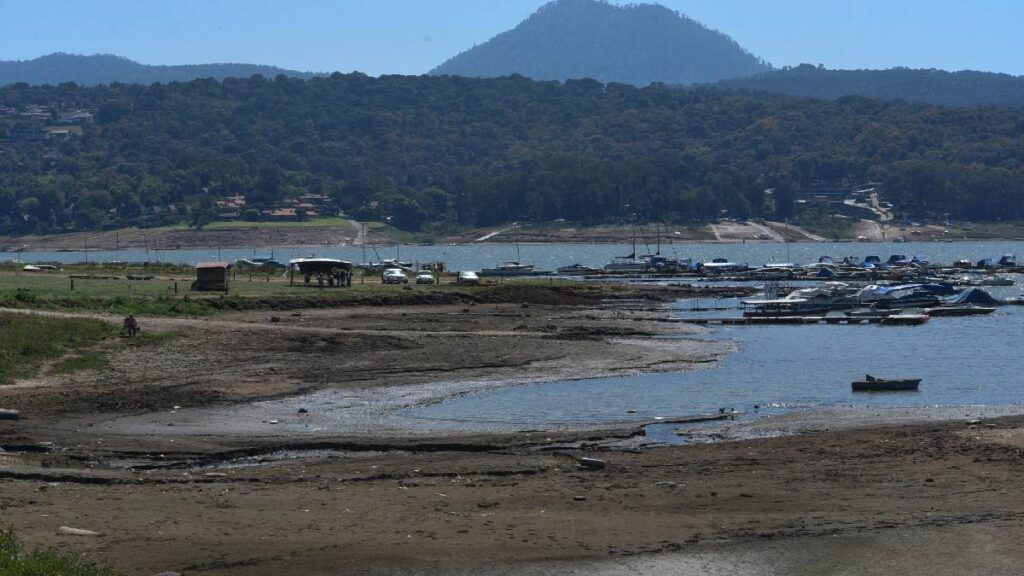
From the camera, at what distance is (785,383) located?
37500 mm

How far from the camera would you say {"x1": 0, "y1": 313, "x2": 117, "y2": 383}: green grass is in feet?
103

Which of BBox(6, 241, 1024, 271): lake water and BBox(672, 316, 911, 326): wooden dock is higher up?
BBox(672, 316, 911, 326): wooden dock

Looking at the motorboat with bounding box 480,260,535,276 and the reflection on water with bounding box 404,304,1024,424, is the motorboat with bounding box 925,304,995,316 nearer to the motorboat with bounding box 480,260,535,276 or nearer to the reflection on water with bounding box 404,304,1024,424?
the reflection on water with bounding box 404,304,1024,424

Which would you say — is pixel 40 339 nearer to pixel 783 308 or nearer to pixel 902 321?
pixel 902 321

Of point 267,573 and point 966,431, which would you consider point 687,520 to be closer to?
point 267,573

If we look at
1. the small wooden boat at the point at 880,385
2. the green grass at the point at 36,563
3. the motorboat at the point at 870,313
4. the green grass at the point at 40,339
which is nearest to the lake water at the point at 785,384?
the small wooden boat at the point at 880,385

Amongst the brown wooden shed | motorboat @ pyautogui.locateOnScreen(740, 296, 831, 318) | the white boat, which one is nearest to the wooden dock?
motorboat @ pyautogui.locateOnScreen(740, 296, 831, 318)

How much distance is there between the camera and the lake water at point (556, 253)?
513 feet

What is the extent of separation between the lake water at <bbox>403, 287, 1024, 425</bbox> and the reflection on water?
25mm

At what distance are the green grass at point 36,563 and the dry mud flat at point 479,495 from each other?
89 centimetres

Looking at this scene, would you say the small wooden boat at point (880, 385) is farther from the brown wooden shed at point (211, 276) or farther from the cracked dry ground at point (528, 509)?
the brown wooden shed at point (211, 276)

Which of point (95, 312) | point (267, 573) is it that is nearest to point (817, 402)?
point (267, 573)

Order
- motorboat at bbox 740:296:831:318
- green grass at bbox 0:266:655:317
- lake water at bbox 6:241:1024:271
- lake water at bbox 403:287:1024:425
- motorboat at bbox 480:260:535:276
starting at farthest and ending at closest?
lake water at bbox 6:241:1024:271 < motorboat at bbox 480:260:535:276 < motorboat at bbox 740:296:831:318 < green grass at bbox 0:266:655:317 < lake water at bbox 403:287:1024:425

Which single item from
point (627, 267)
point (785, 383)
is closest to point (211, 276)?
point (785, 383)
